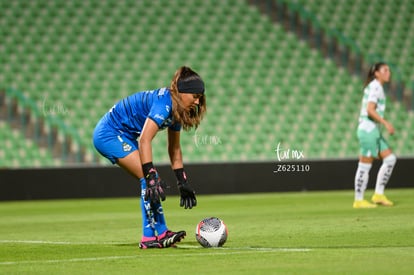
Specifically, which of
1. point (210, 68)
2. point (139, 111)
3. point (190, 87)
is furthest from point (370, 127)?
point (210, 68)

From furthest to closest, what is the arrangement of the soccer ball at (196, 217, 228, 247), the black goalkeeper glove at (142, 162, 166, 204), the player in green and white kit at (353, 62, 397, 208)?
the player in green and white kit at (353, 62, 397, 208), the soccer ball at (196, 217, 228, 247), the black goalkeeper glove at (142, 162, 166, 204)

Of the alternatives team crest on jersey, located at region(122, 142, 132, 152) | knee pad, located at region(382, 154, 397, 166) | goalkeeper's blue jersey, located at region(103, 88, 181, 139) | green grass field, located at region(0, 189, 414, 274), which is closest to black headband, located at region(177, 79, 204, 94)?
goalkeeper's blue jersey, located at region(103, 88, 181, 139)

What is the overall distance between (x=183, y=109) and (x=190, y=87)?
20 centimetres

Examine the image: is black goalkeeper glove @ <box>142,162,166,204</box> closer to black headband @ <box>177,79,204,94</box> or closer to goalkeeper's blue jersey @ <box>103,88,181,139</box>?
goalkeeper's blue jersey @ <box>103,88,181,139</box>

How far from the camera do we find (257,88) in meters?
21.9

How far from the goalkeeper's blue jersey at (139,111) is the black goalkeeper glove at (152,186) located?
0.39 meters

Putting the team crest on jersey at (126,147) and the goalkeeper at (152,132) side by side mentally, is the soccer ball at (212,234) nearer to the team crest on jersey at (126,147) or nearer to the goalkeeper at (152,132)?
the goalkeeper at (152,132)

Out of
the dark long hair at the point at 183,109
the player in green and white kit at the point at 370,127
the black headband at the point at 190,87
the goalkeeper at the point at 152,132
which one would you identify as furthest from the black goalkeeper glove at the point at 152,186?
the player in green and white kit at the point at 370,127

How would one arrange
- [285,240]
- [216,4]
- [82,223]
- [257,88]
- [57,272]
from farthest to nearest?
1. [216,4]
2. [257,88]
3. [82,223]
4. [285,240]
5. [57,272]

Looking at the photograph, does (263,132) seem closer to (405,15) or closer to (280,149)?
(280,149)

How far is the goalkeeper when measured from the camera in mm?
7945

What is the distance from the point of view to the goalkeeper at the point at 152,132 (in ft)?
26.1

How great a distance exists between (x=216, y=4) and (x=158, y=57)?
99.5 inches

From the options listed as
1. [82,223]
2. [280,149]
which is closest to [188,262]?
[82,223]
